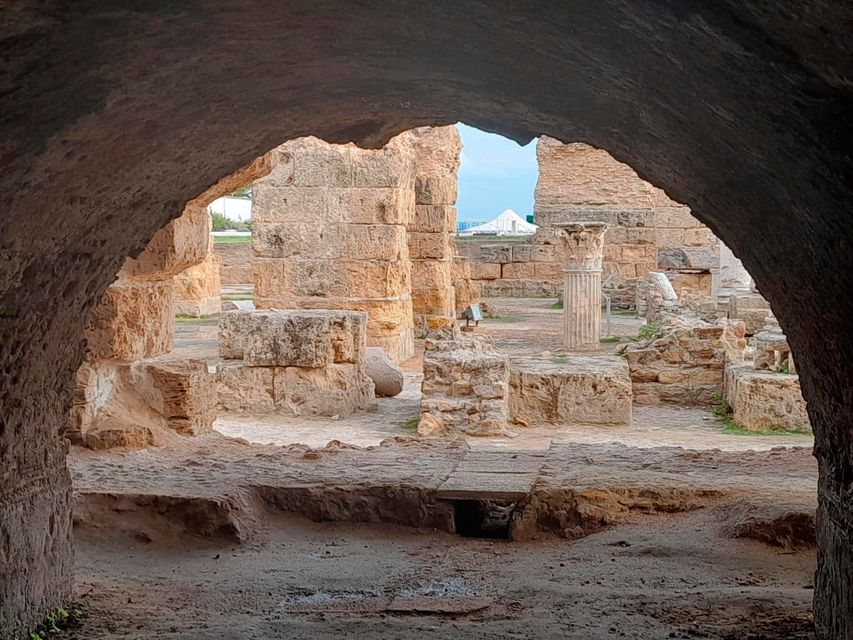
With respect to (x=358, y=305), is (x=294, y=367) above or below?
below

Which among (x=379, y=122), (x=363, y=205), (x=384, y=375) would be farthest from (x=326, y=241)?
(x=379, y=122)

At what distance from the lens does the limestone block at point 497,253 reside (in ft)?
85.1

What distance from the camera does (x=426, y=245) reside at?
651 inches

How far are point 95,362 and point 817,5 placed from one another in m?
5.68

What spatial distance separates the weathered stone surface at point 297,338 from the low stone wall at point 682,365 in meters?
3.36

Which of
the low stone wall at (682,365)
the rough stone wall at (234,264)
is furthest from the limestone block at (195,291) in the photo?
the low stone wall at (682,365)

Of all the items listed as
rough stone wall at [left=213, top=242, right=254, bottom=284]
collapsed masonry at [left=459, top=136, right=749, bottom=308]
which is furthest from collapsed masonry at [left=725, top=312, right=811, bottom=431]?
rough stone wall at [left=213, top=242, right=254, bottom=284]

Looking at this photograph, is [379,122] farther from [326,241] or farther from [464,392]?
[326,241]

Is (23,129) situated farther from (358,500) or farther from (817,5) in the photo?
(358,500)

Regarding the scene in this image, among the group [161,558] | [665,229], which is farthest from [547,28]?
[665,229]

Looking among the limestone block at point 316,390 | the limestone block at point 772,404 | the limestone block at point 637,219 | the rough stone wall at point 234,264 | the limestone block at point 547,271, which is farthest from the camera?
the rough stone wall at point 234,264

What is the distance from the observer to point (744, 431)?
32.3 feet

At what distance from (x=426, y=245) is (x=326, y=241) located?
3267 millimetres

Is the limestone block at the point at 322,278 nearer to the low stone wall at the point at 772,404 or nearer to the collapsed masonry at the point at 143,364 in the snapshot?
the low stone wall at the point at 772,404
